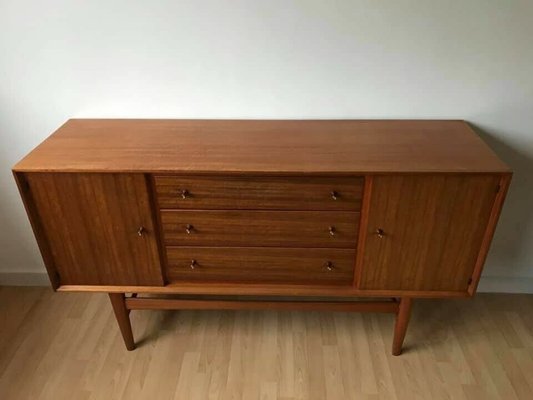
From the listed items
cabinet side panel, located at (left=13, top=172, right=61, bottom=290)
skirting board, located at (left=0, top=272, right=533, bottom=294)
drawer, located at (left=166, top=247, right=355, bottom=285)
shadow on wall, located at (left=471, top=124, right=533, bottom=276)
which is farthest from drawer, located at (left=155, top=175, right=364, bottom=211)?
skirting board, located at (left=0, top=272, right=533, bottom=294)

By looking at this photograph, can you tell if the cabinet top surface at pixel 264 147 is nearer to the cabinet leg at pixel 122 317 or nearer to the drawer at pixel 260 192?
the drawer at pixel 260 192

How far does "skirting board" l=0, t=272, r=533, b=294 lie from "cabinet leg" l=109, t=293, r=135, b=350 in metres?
0.61

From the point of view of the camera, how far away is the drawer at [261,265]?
1.40m

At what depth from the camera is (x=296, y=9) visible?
138 centimetres

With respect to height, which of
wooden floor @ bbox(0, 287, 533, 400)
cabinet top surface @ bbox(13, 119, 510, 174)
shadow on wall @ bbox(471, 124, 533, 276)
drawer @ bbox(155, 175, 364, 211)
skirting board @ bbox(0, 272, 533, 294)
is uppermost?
cabinet top surface @ bbox(13, 119, 510, 174)

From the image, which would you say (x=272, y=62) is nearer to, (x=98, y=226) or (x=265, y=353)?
(x=98, y=226)

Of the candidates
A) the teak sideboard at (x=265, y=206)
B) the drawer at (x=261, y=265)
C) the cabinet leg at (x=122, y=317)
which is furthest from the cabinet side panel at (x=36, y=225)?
the drawer at (x=261, y=265)

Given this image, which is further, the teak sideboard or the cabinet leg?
the cabinet leg

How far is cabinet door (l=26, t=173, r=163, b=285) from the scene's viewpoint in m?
1.27

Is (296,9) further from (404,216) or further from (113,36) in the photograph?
(404,216)

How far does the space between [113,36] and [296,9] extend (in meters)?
0.61

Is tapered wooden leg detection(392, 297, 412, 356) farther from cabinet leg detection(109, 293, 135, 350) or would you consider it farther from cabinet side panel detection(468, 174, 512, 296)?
cabinet leg detection(109, 293, 135, 350)

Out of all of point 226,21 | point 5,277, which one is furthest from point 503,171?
point 5,277

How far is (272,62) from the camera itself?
1466 mm
